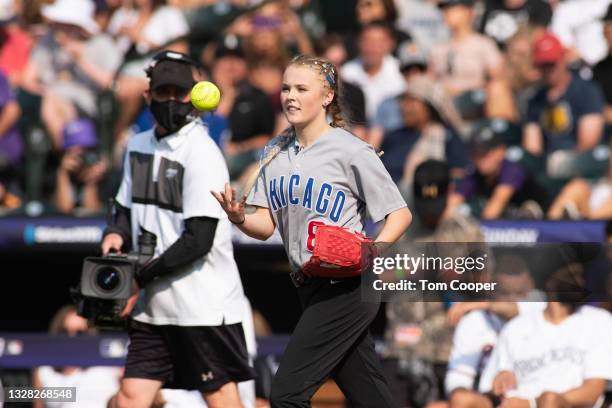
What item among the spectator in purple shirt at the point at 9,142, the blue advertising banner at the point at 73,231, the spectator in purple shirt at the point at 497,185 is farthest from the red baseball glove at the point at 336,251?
the spectator in purple shirt at the point at 9,142

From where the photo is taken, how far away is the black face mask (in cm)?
527

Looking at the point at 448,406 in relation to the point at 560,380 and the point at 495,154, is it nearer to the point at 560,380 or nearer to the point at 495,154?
the point at 560,380

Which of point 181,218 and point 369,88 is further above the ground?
point 369,88

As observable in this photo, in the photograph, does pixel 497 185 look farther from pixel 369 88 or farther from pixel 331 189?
pixel 331 189

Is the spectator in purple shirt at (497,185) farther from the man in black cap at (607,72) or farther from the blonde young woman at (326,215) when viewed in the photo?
the blonde young woman at (326,215)

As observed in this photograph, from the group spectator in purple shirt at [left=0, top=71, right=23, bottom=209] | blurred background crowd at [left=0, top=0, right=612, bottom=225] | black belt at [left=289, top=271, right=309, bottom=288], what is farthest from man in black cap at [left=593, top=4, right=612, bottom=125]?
black belt at [left=289, top=271, right=309, bottom=288]

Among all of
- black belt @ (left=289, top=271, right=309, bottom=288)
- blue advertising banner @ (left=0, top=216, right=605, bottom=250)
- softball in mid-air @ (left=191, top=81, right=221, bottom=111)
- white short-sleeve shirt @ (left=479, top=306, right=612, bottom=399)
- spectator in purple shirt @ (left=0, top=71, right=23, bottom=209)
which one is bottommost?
white short-sleeve shirt @ (left=479, top=306, right=612, bottom=399)

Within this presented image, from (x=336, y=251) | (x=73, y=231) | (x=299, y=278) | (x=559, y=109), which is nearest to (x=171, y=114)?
(x=299, y=278)

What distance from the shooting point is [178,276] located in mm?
5250

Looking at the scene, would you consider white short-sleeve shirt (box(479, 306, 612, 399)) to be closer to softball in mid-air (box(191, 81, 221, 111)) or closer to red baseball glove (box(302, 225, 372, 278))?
red baseball glove (box(302, 225, 372, 278))

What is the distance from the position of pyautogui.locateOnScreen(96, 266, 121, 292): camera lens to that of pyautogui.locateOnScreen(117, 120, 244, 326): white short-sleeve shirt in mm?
200

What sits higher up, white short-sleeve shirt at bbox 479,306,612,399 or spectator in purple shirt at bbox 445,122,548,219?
spectator in purple shirt at bbox 445,122,548,219

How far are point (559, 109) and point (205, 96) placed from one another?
4.87 metres

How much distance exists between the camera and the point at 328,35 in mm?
10141
